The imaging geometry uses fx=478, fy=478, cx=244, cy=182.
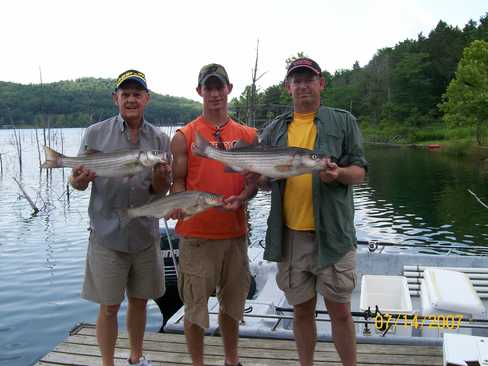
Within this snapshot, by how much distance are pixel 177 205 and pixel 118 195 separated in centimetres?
60

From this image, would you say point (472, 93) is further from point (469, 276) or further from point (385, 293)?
point (385, 293)

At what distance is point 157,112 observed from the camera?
6481cm

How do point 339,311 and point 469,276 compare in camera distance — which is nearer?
point 339,311

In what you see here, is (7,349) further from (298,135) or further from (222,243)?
(298,135)

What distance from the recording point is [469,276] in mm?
8008

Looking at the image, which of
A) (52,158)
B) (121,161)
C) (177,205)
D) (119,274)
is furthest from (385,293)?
(52,158)

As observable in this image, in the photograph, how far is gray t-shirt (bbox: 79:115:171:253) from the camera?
4281mm

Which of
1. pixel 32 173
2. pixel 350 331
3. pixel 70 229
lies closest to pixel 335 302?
pixel 350 331

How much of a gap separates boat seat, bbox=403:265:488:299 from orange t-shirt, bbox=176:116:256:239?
15.9 ft

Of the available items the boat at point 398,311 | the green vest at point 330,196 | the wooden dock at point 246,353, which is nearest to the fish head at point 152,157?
the green vest at point 330,196

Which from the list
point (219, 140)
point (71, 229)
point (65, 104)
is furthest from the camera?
point (65, 104)

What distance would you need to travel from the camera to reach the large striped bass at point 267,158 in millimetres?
3811

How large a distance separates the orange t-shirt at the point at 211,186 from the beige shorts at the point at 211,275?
9 centimetres

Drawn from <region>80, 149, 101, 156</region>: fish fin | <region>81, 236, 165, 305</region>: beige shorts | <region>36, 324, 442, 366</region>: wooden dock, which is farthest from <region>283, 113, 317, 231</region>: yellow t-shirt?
<region>36, 324, 442, 366</region>: wooden dock
